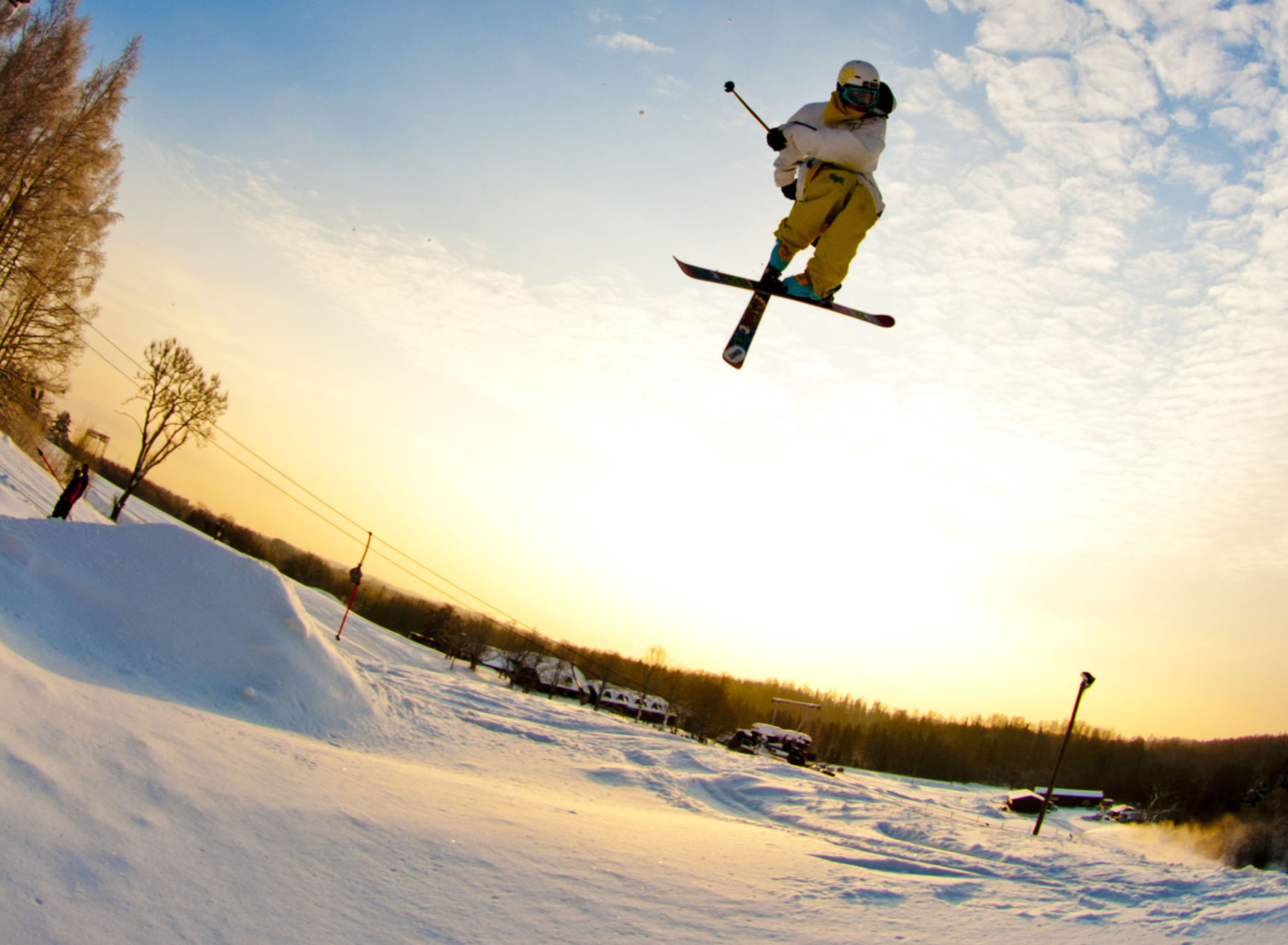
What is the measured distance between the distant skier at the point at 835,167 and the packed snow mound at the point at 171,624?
6.65 m

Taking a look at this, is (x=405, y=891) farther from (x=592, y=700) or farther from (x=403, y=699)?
(x=592, y=700)

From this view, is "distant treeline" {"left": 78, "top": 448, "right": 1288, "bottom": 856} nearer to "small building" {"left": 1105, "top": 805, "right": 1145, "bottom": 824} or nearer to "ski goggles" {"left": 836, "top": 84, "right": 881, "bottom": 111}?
"small building" {"left": 1105, "top": 805, "right": 1145, "bottom": 824}

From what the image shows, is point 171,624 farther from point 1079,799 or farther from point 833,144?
point 1079,799

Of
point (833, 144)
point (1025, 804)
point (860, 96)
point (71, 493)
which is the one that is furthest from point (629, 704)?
point (860, 96)

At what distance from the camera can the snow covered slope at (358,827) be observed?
9.59ft

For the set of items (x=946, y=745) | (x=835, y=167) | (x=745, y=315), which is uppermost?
(x=835, y=167)

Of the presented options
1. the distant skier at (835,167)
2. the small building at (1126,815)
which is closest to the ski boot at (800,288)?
the distant skier at (835,167)

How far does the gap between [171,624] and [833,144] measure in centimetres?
777

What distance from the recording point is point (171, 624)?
696 cm

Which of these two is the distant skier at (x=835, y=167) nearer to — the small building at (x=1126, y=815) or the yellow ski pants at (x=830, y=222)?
the yellow ski pants at (x=830, y=222)

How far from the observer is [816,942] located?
11.6 ft

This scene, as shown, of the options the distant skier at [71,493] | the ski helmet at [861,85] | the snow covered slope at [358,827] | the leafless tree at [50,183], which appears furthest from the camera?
the leafless tree at [50,183]

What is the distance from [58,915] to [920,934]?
4.18 metres

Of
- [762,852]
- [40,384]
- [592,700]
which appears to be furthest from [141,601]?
[592,700]
